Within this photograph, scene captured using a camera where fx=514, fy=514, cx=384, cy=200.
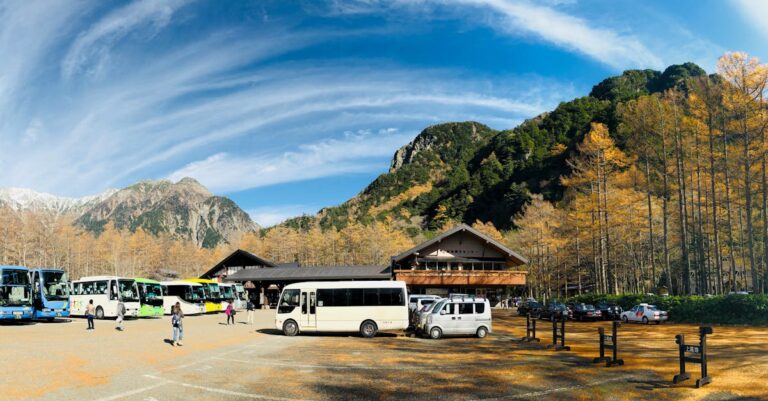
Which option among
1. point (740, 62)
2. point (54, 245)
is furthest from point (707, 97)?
point (54, 245)

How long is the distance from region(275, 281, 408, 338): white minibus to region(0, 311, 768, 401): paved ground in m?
2.40

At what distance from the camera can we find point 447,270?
49.2m

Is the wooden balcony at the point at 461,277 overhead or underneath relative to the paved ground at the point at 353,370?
overhead

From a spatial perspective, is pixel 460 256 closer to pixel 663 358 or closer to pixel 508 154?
pixel 663 358

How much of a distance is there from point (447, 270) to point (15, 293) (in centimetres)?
3373

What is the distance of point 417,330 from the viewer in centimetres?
2484

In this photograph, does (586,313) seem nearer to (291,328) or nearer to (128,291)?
(291,328)

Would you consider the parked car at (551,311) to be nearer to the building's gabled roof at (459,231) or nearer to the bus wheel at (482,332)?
the building's gabled roof at (459,231)

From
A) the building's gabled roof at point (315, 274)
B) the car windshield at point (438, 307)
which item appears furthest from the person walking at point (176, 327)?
the building's gabled roof at point (315, 274)

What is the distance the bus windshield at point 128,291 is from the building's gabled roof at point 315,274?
21252mm

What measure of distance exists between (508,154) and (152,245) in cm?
9065

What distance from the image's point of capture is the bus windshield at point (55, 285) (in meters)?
29.6

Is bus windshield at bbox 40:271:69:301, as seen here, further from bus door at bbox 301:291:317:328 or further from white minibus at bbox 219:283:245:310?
white minibus at bbox 219:283:245:310

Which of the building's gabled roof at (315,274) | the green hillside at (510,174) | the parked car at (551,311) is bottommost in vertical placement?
the parked car at (551,311)
